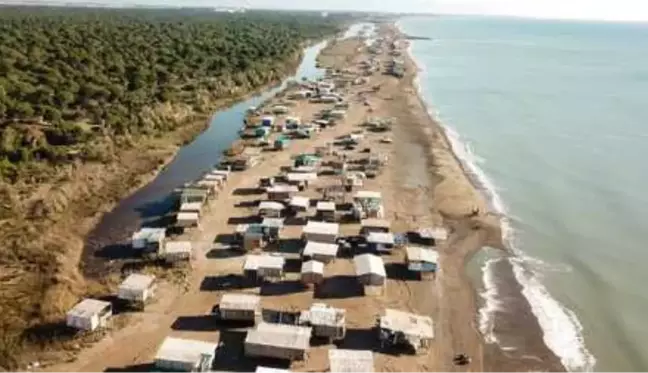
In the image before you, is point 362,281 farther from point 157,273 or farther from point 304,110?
point 304,110

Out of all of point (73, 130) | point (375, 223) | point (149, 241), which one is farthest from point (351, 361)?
point (73, 130)

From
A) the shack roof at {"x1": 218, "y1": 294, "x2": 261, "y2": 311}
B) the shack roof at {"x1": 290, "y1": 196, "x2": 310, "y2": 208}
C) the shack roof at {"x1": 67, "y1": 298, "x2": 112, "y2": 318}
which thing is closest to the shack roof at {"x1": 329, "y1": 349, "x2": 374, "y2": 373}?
the shack roof at {"x1": 218, "y1": 294, "x2": 261, "y2": 311}

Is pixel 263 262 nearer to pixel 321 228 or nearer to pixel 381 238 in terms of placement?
pixel 321 228

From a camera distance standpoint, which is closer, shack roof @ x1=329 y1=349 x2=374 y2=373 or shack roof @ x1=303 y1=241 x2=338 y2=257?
shack roof @ x1=329 y1=349 x2=374 y2=373

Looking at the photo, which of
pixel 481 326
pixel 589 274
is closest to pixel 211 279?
pixel 481 326

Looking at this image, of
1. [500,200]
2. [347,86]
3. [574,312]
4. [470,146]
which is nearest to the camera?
[574,312]

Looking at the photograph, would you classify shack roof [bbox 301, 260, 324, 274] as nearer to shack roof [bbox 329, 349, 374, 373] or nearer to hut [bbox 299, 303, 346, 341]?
hut [bbox 299, 303, 346, 341]

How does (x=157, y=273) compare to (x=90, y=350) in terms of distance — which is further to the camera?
(x=157, y=273)
